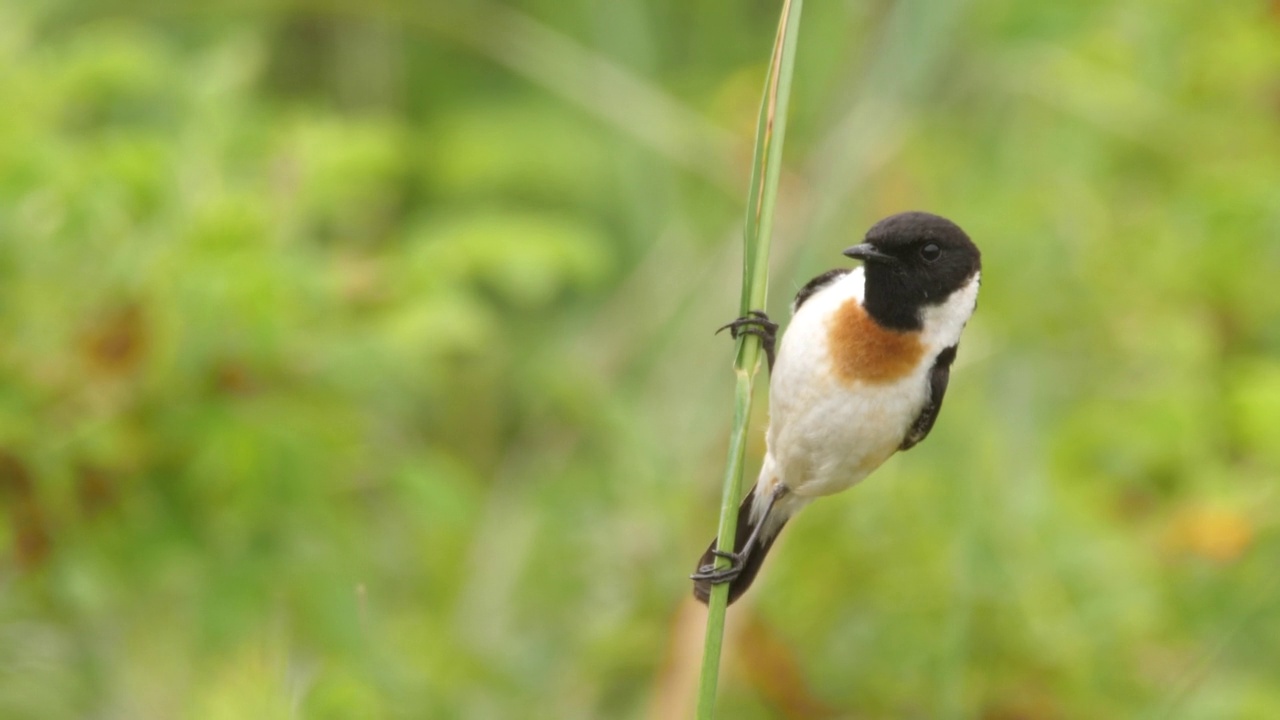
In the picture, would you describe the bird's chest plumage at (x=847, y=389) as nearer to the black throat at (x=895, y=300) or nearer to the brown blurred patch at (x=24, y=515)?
the black throat at (x=895, y=300)

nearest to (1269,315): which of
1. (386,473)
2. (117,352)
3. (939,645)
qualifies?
(939,645)

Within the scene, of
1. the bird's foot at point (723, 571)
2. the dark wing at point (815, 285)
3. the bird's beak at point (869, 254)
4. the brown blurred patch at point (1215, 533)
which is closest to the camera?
the bird's foot at point (723, 571)

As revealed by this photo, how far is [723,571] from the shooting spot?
2508 millimetres

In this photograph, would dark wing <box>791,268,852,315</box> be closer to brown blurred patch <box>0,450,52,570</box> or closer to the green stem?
the green stem

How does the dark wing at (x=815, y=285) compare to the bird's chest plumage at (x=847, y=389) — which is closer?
the bird's chest plumage at (x=847, y=389)

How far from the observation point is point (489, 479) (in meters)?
5.24

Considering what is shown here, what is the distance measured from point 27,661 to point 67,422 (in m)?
0.65

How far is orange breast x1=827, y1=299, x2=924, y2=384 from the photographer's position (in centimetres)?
257

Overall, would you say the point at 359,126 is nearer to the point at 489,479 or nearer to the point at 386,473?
the point at 386,473

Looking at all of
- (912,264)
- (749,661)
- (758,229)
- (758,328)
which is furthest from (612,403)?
(758,229)

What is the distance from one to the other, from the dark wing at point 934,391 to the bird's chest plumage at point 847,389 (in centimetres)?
1

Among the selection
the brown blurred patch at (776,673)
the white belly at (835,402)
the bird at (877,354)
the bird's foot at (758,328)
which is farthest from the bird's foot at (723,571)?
the brown blurred patch at (776,673)

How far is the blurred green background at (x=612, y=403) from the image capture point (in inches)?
122

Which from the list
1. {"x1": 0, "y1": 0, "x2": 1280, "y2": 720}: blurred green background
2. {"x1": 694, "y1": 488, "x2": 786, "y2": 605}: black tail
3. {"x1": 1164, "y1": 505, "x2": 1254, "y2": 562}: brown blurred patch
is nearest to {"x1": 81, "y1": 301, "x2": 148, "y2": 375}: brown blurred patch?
{"x1": 0, "y1": 0, "x2": 1280, "y2": 720}: blurred green background
